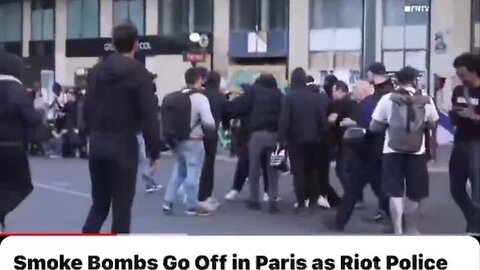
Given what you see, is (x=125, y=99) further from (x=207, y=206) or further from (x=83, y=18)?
(x=207, y=206)

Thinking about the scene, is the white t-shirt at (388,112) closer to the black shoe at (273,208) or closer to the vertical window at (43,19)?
the black shoe at (273,208)

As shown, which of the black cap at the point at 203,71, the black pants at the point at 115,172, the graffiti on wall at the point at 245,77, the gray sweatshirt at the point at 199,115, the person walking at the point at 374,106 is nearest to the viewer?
the black pants at the point at 115,172

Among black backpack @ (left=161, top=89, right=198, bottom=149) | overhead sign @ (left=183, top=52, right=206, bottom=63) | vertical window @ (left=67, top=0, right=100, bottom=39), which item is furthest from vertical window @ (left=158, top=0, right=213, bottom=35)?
black backpack @ (left=161, top=89, right=198, bottom=149)

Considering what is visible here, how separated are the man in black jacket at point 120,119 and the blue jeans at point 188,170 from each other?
3.08m

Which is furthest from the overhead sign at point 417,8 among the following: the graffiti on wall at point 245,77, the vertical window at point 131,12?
the graffiti on wall at point 245,77

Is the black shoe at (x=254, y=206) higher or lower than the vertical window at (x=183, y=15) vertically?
lower

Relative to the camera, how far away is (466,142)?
20.4 ft

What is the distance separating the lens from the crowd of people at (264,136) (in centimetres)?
513

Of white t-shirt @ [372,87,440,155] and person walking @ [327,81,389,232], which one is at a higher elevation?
white t-shirt @ [372,87,440,155]

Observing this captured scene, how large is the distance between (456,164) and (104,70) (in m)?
2.50

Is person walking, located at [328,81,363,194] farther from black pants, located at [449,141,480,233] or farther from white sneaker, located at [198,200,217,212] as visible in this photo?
black pants, located at [449,141,480,233]

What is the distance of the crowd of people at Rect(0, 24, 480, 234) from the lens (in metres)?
5.13

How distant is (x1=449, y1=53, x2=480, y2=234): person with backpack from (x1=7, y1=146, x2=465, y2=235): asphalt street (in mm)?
133
